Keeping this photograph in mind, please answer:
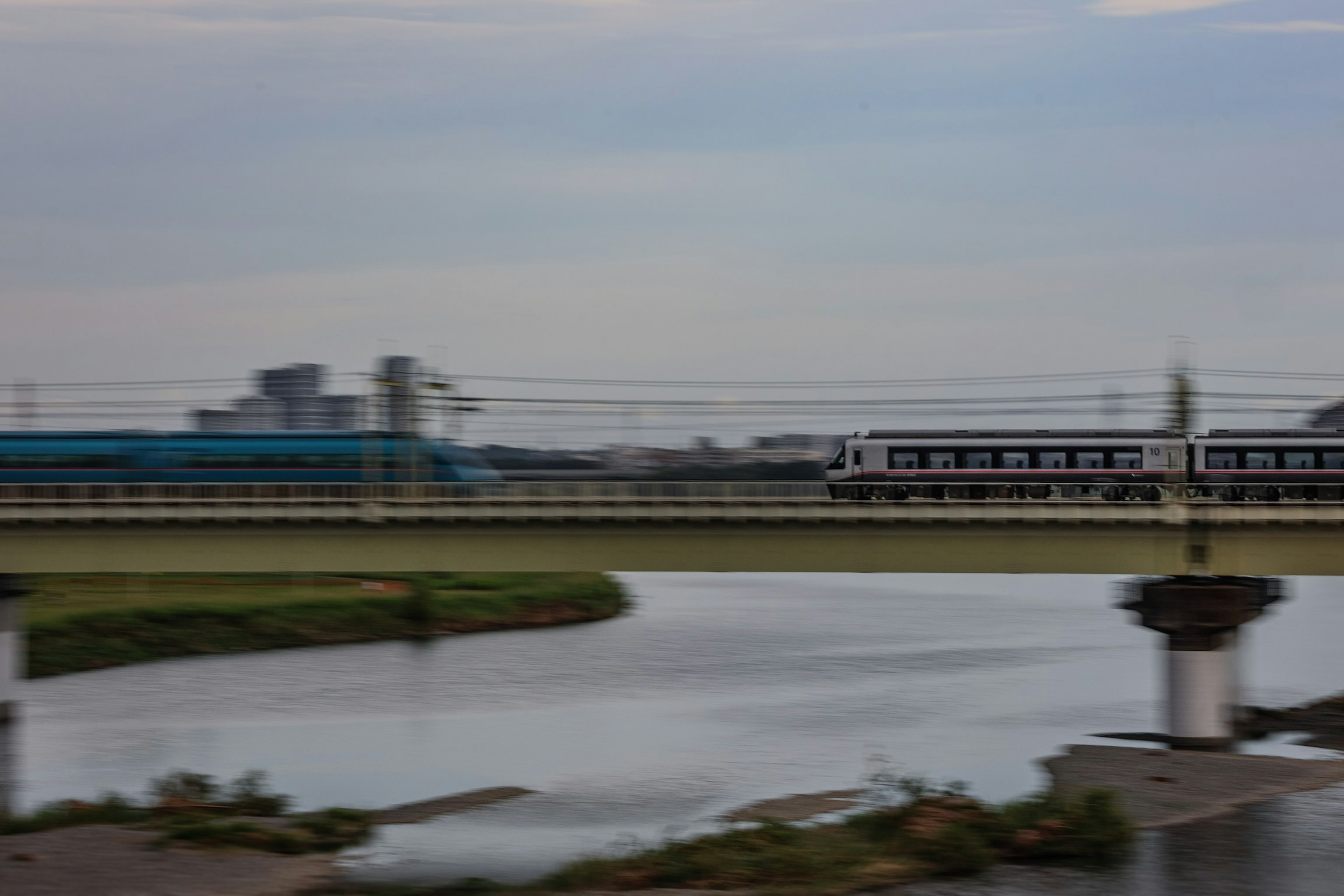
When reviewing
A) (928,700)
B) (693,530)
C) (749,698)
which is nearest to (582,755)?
(693,530)

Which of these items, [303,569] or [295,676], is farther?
[295,676]

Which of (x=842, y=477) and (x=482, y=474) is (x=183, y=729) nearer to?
(x=482, y=474)

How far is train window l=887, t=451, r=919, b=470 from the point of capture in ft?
168

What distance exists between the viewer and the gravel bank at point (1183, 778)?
3550 cm

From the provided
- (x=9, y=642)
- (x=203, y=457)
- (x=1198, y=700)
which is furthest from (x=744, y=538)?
(x=9, y=642)

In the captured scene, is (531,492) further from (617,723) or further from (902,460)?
(902,460)

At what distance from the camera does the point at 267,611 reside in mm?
78500

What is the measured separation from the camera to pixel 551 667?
69250 mm

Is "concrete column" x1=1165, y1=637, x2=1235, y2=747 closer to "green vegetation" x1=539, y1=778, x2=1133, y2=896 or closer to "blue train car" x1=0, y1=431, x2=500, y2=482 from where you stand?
"green vegetation" x1=539, y1=778, x2=1133, y2=896

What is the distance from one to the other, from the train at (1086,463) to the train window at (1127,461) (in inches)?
1.2

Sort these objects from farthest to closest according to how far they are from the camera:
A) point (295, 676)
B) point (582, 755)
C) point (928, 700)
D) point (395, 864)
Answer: point (295, 676) → point (928, 700) → point (582, 755) → point (395, 864)

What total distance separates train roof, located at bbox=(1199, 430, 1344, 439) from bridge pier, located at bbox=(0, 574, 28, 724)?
43.9 metres

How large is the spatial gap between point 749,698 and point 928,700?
7777 millimetres

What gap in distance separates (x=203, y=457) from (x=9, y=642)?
33.1 feet
